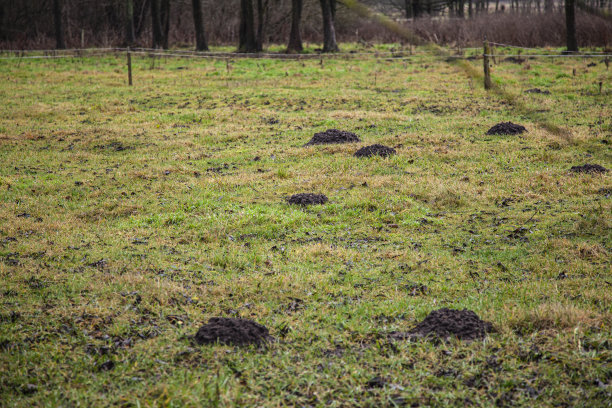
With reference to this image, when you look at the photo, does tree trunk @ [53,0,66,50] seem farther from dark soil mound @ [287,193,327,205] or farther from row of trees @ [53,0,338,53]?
dark soil mound @ [287,193,327,205]

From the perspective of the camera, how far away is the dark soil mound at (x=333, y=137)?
1266 cm

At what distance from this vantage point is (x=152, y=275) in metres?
6.14

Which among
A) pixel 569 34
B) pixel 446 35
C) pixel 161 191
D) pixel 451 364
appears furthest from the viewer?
pixel 446 35

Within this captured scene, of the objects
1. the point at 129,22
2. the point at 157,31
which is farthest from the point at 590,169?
the point at 157,31

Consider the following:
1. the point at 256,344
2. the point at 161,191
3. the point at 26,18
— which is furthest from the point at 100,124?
the point at 26,18

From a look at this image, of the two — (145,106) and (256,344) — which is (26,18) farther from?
(256,344)

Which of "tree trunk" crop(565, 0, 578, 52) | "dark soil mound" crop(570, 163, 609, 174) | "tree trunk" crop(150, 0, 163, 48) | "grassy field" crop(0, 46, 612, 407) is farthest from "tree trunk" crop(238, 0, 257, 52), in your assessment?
"dark soil mound" crop(570, 163, 609, 174)

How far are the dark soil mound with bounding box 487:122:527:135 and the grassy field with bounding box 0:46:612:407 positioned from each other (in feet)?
1.53

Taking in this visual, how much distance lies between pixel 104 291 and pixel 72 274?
676 millimetres

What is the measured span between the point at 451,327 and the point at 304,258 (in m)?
2.32

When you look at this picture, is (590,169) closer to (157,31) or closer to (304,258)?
(304,258)

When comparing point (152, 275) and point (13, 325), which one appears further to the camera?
point (152, 275)

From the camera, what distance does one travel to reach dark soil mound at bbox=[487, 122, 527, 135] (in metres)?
12.6

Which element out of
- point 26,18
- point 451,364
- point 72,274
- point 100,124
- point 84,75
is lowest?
point 451,364
